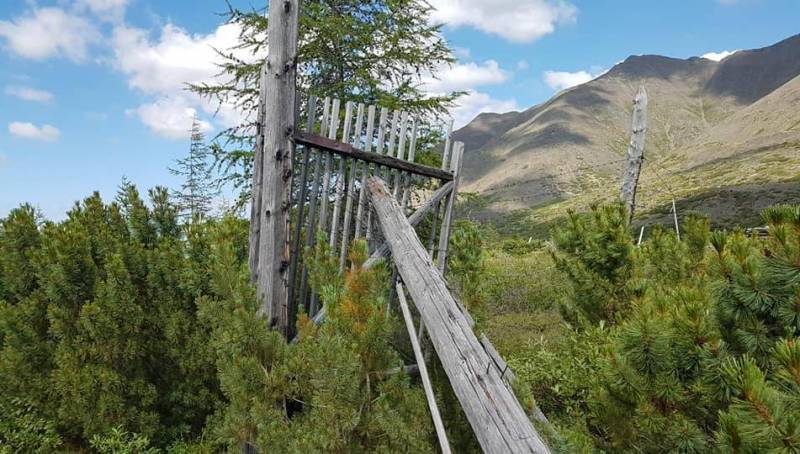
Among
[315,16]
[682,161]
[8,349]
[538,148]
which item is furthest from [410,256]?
[538,148]

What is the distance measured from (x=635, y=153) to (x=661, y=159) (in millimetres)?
136956

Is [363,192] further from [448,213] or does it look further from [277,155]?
[448,213]

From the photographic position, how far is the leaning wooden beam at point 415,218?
3745mm

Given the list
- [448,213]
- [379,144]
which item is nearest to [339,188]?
[379,144]

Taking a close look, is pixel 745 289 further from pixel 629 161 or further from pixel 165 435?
pixel 629 161

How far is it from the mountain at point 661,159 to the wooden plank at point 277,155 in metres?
5.86

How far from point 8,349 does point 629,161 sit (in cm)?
1148

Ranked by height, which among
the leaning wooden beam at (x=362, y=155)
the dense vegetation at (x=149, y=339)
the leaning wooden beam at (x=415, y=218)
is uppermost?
the leaning wooden beam at (x=362, y=155)

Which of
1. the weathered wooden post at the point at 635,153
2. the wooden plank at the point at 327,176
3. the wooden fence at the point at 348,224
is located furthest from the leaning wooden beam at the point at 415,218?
the weathered wooden post at the point at 635,153

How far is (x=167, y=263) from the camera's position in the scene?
405 cm

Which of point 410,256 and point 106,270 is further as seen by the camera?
point 106,270

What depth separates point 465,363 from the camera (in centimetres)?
231

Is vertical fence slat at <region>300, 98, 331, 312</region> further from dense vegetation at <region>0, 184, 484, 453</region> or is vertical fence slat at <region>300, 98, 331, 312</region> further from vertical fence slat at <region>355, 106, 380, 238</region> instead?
dense vegetation at <region>0, 184, 484, 453</region>

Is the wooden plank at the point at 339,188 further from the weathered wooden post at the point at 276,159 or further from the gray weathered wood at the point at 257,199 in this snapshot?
the gray weathered wood at the point at 257,199
